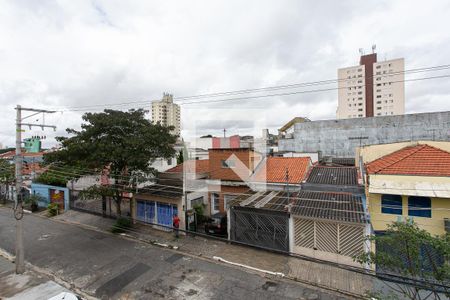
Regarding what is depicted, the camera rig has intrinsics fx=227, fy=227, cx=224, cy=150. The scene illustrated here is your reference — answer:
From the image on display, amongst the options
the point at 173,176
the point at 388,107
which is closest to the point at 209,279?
the point at 173,176

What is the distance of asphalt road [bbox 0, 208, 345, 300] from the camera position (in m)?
8.51

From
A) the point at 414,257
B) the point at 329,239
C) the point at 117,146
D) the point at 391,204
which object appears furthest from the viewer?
the point at 117,146

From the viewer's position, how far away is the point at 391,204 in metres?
11.3

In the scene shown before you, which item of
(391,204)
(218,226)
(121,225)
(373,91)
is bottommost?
(121,225)

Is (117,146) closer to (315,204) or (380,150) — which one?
(315,204)

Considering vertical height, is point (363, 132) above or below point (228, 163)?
above

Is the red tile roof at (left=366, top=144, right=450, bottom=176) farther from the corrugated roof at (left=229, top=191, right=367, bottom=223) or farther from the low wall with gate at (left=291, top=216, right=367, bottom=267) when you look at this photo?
the low wall with gate at (left=291, top=216, right=367, bottom=267)

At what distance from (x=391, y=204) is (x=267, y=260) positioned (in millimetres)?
6767

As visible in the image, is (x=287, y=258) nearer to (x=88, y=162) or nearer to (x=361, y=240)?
(x=361, y=240)

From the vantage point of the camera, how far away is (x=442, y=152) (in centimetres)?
1193

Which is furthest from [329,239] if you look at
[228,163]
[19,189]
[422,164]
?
[19,189]

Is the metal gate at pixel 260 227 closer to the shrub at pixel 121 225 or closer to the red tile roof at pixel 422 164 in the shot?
the red tile roof at pixel 422 164

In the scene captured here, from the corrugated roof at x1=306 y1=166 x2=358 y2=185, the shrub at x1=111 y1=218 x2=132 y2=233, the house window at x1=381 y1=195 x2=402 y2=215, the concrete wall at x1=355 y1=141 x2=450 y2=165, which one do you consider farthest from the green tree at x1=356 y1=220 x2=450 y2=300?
the shrub at x1=111 y1=218 x2=132 y2=233

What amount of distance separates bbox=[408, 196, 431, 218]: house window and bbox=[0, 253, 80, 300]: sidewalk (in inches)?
603
